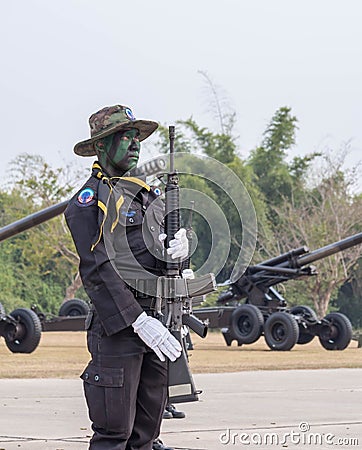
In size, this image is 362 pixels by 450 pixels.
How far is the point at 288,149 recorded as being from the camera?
4606cm

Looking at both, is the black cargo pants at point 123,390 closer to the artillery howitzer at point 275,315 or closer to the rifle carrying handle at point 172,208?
the rifle carrying handle at point 172,208

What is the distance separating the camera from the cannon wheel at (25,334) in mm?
16734

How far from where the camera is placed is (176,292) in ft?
14.5

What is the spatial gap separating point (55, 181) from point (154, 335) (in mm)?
36945

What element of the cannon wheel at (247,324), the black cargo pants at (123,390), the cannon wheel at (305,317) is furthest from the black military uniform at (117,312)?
the cannon wheel at (305,317)

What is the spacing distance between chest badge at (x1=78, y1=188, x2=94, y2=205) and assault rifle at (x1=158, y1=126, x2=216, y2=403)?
1.06 ft

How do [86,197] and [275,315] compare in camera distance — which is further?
[275,315]

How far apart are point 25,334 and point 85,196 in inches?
501

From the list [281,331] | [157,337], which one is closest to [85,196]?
[157,337]

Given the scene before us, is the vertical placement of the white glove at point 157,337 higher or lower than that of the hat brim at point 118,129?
lower

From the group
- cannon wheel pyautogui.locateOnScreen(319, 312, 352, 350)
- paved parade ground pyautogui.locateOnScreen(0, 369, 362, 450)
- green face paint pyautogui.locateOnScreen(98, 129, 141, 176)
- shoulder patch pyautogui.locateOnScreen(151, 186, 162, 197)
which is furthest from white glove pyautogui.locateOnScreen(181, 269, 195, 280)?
cannon wheel pyautogui.locateOnScreen(319, 312, 352, 350)

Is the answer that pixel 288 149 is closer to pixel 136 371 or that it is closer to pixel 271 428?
pixel 271 428

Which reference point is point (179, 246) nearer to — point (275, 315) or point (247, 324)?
point (275, 315)

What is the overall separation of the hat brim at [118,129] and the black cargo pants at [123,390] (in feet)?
2.49
